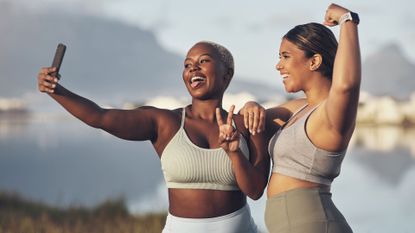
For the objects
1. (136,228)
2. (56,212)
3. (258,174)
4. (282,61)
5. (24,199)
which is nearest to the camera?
(282,61)

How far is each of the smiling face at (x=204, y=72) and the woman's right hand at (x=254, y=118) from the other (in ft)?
1.32

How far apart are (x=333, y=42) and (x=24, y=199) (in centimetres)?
1289

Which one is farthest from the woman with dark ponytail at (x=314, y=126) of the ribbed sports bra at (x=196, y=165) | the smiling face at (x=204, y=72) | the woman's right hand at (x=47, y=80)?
the woman's right hand at (x=47, y=80)

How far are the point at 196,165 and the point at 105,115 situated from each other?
744 millimetres

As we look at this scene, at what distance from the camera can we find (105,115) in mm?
4469

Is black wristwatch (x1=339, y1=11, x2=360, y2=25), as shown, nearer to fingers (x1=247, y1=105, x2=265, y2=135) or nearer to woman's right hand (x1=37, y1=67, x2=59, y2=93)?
fingers (x1=247, y1=105, x2=265, y2=135)

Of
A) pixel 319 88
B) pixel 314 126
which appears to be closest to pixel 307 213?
pixel 314 126

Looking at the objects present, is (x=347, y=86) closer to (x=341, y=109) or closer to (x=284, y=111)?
(x=341, y=109)

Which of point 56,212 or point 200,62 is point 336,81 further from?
point 56,212

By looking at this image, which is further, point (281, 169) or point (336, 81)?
point (281, 169)

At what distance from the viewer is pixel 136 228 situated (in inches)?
435

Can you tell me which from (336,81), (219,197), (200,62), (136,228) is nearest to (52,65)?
(200,62)

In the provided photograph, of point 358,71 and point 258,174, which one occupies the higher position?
point 358,71

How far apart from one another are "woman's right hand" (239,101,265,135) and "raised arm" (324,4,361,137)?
672 mm
